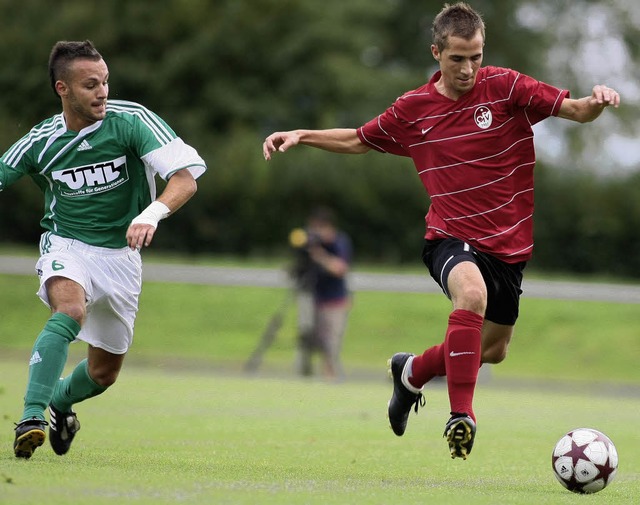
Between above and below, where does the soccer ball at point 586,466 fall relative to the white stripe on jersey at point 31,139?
below

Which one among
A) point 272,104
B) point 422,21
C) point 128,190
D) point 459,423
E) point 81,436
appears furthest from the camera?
point 422,21

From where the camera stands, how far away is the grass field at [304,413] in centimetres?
623

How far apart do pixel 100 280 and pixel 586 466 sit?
3047mm

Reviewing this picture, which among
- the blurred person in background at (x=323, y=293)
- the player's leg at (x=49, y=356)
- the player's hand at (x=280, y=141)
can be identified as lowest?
→ the blurred person in background at (x=323, y=293)

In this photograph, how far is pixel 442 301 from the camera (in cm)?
2562

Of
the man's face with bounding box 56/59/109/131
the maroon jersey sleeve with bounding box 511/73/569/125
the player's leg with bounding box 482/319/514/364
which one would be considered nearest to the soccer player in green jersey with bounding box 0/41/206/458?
the man's face with bounding box 56/59/109/131

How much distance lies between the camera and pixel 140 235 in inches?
265

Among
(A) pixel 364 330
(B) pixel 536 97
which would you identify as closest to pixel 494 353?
(B) pixel 536 97

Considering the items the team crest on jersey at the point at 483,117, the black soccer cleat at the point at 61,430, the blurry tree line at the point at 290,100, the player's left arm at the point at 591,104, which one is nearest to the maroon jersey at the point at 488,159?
the team crest on jersey at the point at 483,117

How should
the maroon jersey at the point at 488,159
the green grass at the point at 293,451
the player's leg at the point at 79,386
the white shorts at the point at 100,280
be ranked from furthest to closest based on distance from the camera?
the player's leg at the point at 79,386 → the maroon jersey at the point at 488,159 → the white shorts at the point at 100,280 → the green grass at the point at 293,451

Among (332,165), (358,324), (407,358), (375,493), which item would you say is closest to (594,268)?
(332,165)

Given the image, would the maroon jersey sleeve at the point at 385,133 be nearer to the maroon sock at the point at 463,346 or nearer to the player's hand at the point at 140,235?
the maroon sock at the point at 463,346

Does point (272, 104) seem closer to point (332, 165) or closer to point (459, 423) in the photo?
point (332, 165)

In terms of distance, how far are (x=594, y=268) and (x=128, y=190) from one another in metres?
26.4
